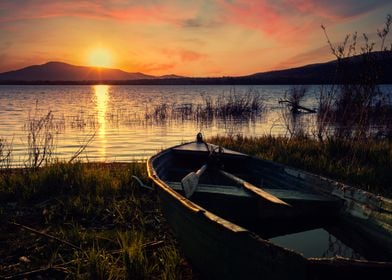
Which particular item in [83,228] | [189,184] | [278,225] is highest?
[189,184]

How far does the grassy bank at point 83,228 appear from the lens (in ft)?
12.2

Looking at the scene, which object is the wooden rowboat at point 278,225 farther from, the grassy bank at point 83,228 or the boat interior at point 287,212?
the grassy bank at point 83,228

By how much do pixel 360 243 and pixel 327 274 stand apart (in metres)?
1.80

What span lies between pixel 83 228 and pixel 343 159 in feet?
18.6

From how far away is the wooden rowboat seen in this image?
219 cm

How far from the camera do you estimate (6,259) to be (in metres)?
→ 4.14

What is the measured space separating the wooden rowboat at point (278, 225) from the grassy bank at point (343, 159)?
6.68ft

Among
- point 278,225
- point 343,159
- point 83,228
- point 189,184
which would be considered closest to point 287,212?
point 278,225

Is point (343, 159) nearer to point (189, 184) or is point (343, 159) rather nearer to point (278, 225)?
point (278, 225)

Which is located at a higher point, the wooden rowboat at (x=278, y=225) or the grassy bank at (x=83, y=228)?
the wooden rowboat at (x=278, y=225)

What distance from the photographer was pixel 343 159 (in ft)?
25.9

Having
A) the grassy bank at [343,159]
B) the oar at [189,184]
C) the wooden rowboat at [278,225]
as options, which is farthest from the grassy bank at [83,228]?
the grassy bank at [343,159]

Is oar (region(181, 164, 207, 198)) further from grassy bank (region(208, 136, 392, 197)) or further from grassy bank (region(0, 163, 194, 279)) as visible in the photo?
grassy bank (region(208, 136, 392, 197))

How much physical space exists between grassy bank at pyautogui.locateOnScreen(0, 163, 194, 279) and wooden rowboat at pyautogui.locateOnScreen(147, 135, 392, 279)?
1.51ft
